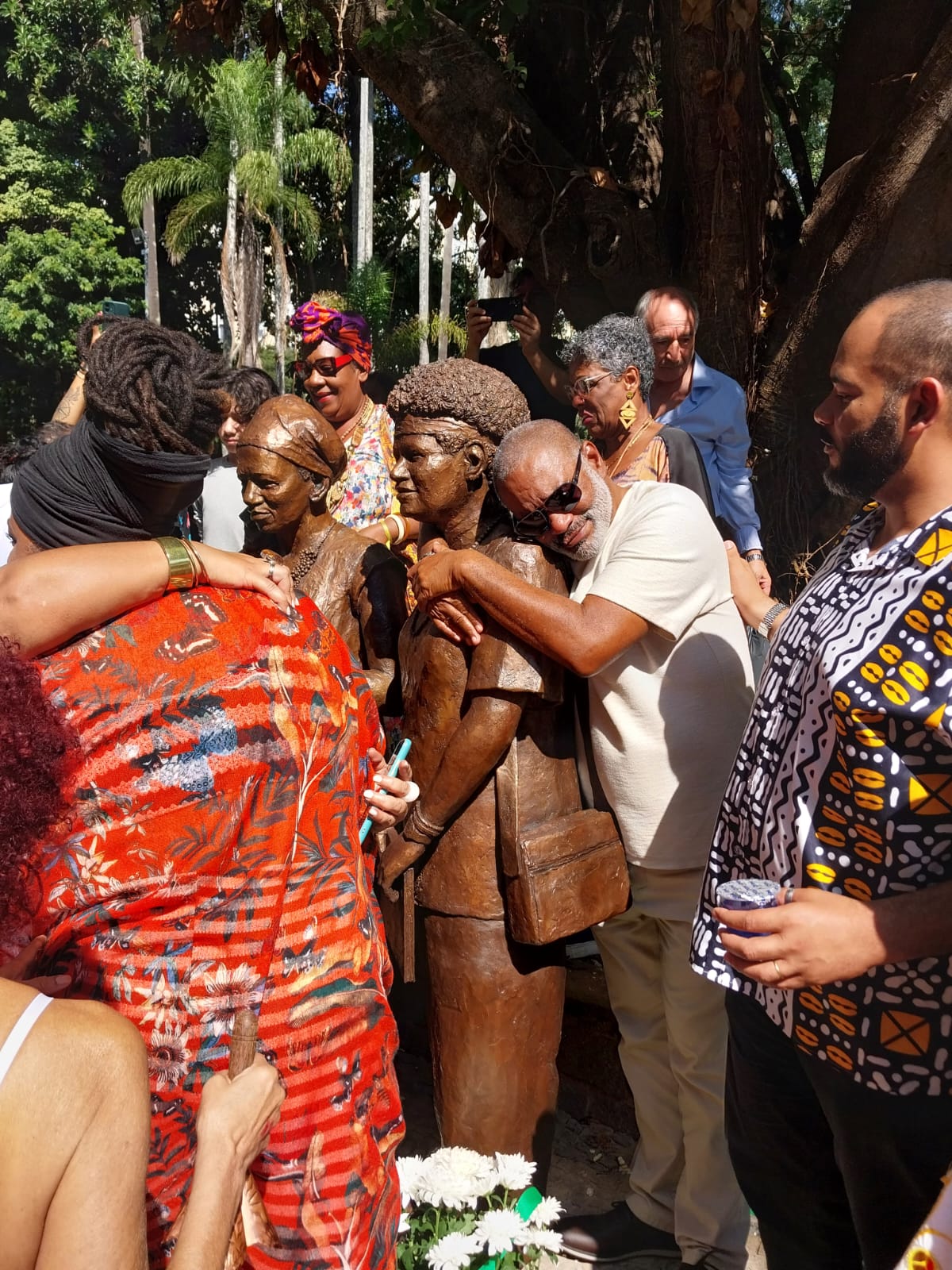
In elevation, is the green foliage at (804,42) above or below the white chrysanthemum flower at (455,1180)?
above

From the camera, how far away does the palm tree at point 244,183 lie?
23297mm

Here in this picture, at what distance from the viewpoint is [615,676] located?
8.70ft

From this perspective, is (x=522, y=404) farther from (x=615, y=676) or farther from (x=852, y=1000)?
(x=852, y=1000)

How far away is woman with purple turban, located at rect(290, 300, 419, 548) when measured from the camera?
400 cm

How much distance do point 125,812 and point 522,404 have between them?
169 centimetres

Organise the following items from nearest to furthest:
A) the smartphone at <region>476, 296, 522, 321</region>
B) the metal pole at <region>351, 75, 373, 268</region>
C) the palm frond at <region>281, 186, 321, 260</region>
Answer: the smartphone at <region>476, 296, 522, 321</region> < the metal pole at <region>351, 75, 373, 268</region> < the palm frond at <region>281, 186, 321, 260</region>

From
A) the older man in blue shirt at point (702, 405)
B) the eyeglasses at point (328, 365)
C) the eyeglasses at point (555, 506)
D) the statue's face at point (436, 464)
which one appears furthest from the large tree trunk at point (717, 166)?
the eyeglasses at point (555, 506)

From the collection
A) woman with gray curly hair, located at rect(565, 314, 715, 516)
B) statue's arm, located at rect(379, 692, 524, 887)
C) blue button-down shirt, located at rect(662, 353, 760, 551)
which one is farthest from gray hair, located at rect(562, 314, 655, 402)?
statue's arm, located at rect(379, 692, 524, 887)

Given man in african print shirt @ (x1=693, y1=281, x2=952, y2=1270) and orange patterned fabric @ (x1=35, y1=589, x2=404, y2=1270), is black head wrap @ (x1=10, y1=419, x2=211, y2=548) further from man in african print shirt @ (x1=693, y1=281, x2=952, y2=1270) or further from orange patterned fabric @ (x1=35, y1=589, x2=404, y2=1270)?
man in african print shirt @ (x1=693, y1=281, x2=952, y2=1270)

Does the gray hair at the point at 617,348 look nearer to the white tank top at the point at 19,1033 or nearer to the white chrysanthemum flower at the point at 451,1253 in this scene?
the white chrysanthemum flower at the point at 451,1253

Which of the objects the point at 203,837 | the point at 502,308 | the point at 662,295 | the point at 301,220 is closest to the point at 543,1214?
the point at 203,837

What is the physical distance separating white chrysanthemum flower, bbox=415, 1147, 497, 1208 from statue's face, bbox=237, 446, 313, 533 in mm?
1817

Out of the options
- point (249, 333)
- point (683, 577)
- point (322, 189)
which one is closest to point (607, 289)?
point (683, 577)

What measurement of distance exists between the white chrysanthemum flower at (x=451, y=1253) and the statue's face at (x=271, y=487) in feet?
6.50
